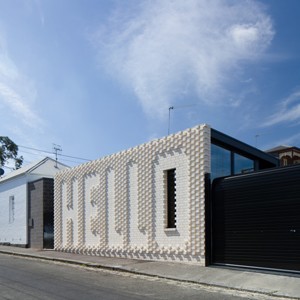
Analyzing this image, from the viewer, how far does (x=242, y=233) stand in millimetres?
13812

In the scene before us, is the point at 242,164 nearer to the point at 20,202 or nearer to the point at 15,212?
the point at 20,202

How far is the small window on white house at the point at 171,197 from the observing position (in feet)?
53.9

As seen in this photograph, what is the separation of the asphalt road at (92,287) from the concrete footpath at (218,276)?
419 mm

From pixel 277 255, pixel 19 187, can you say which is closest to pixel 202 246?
pixel 277 255

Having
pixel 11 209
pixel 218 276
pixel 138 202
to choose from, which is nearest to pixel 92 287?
pixel 218 276

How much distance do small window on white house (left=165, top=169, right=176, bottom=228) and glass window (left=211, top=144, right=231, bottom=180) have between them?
148 cm

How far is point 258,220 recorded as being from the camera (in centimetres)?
1336

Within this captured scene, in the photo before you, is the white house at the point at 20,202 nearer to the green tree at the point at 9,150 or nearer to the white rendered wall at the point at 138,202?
the white rendered wall at the point at 138,202

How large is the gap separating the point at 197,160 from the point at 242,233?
2.90 meters

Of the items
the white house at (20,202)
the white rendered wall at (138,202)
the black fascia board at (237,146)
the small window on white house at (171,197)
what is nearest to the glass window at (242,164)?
the black fascia board at (237,146)

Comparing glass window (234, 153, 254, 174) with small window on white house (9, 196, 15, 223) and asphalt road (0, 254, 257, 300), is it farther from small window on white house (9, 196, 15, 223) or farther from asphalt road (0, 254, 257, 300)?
small window on white house (9, 196, 15, 223)

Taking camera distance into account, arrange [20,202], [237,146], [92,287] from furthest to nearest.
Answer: [20,202]
[237,146]
[92,287]

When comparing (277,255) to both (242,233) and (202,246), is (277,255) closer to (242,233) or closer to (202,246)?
(242,233)

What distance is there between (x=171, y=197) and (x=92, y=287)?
567 centimetres
